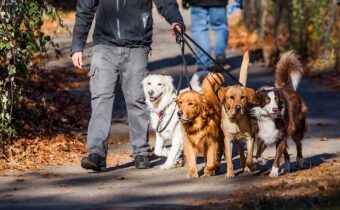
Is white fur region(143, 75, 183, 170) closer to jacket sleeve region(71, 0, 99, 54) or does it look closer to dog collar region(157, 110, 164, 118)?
dog collar region(157, 110, 164, 118)

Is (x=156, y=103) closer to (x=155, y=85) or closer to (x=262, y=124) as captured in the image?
(x=155, y=85)

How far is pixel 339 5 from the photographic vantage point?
1841 centimetres

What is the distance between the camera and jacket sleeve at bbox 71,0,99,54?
10.5 metres

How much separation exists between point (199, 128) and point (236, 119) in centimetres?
43

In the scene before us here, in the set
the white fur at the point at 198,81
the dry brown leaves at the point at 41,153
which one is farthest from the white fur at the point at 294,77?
the dry brown leaves at the point at 41,153

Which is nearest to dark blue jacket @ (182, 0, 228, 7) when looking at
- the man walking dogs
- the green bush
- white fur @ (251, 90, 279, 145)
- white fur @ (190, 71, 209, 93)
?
the green bush

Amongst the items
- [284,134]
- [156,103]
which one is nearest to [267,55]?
[156,103]

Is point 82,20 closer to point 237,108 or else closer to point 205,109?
point 205,109

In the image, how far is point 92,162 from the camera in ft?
34.0

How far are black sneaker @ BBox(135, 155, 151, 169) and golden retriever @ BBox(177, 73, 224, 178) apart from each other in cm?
82

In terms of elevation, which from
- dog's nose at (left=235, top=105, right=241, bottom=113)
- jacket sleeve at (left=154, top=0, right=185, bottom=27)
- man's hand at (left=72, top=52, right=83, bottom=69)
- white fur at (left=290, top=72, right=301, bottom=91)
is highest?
jacket sleeve at (left=154, top=0, right=185, bottom=27)

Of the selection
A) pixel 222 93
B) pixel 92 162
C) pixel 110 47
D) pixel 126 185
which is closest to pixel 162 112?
pixel 110 47

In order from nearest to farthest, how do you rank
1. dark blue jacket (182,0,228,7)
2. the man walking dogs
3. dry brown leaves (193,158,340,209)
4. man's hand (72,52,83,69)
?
dry brown leaves (193,158,340,209) → man's hand (72,52,83,69) → the man walking dogs → dark blue jacket (182,0,228,7)

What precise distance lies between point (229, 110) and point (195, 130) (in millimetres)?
476
